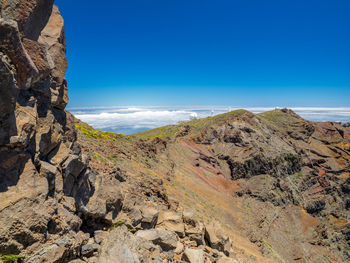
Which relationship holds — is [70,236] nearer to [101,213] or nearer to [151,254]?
[101,213]

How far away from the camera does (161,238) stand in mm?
12859

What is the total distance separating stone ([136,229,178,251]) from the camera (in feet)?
41.6

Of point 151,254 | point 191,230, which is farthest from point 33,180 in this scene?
point 191,230

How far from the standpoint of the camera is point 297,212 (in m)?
46.1

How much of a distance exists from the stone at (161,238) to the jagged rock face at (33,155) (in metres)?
3.43

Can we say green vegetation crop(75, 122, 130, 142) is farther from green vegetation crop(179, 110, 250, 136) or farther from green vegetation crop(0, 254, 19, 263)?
green vegetation crop(179, 110, 250, 136)

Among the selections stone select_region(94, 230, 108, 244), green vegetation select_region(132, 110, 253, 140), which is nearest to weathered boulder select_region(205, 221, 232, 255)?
stone select_region(94, 230, 108, 244)

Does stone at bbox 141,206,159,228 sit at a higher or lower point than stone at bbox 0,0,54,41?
lower

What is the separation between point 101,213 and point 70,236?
10.3 ft

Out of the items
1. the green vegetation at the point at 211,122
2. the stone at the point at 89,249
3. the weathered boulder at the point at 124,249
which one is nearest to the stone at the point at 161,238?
the weathered boulder at the point at 124,249

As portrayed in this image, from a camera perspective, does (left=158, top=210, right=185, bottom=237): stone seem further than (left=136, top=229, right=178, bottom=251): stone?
Yes

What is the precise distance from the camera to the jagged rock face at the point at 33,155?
25.9 feet

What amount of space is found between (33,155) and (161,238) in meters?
8.28

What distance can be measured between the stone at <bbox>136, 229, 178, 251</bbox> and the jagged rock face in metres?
3.43
